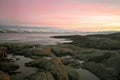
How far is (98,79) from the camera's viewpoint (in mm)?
31750

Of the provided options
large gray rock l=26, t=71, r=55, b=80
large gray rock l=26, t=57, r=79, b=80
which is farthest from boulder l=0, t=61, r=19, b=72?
large gray rock l=26, t=71, r=55, b=80

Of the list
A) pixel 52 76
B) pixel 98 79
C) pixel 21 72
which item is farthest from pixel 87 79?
pixel 21 72

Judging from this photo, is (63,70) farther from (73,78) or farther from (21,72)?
(21,72)

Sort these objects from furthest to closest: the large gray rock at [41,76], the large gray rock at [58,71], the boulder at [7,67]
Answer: the boulder at [7,67] < the large gray rock at [58,71] < the large gray rock at [41,76]

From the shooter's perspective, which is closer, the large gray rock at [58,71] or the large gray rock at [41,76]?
the large gray rock at [41,76]

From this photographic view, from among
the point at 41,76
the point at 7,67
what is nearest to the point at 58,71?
the point at 41,76

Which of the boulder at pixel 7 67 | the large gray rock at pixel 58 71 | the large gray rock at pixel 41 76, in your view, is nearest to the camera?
the large gray rock at pixel 41 76

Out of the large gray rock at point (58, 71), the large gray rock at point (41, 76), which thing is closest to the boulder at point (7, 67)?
the large gray rock at point (58, 71)

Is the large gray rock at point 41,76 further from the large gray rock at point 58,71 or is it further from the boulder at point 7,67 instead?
the boulder at point 7,67

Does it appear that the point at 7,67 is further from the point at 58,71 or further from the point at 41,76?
the point at 41,76

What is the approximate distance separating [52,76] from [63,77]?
1.93 metres

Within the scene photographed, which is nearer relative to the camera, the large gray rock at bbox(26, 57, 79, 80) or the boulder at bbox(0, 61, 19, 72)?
the large gray rock at bbox(26, 57, 79, 80)

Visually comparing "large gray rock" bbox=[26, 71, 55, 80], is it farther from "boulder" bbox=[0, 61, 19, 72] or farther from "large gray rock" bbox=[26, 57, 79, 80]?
"boulder" bbox=[0, 61, 19, 72]

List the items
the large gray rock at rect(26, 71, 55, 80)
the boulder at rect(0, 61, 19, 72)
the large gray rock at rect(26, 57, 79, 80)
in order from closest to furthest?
the large gray rock at rect(26, 71, 55, 80) < the large gray rock at rect(26, 57, 79, 80) < the boulder at rect(0, 61, 19, 72)
